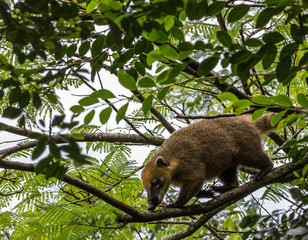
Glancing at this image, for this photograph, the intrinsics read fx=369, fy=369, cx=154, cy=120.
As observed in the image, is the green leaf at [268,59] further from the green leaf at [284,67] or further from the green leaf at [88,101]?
the green leaf at [88,101]

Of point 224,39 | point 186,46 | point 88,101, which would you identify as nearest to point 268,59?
point 224,39

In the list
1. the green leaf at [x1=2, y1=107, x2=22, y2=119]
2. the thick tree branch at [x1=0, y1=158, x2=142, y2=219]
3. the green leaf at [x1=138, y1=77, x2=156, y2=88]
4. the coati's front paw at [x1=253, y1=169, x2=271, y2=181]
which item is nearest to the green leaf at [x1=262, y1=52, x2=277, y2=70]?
the green leaf at [x1=138, y1=77, x2=156, y2=88]

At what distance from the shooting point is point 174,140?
5.35 m

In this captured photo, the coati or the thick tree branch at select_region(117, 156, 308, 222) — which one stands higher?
the coati

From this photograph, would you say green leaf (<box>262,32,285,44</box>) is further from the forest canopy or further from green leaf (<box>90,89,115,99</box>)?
green leaf (<box>90,89,115,99</box>)

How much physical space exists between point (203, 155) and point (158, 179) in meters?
0.71

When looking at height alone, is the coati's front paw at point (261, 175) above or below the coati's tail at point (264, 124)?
below

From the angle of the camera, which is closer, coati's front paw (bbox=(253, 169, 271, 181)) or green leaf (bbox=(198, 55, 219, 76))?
green leaf (bbox=(198, 55, 219, 76))

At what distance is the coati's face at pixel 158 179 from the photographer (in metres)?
5.07

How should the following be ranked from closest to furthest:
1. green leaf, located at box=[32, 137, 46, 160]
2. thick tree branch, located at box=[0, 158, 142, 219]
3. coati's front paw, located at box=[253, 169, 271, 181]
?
green leaf, located at box=[32, 137, 46, 160]
thick tree branch, located at box=[0, 158, 142, 219]
coati's front paw, located at box=[253, 169, 271, 181]

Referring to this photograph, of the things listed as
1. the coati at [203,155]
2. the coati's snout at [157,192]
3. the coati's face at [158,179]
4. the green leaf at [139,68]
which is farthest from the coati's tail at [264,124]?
the green leaf at [139,68]

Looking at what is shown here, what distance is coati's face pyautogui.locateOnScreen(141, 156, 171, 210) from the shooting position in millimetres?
5074

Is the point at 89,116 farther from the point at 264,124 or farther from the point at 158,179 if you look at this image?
the point at 264,124

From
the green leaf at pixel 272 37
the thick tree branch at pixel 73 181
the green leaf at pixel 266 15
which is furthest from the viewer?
the thick tree branch at pixel 73 181
